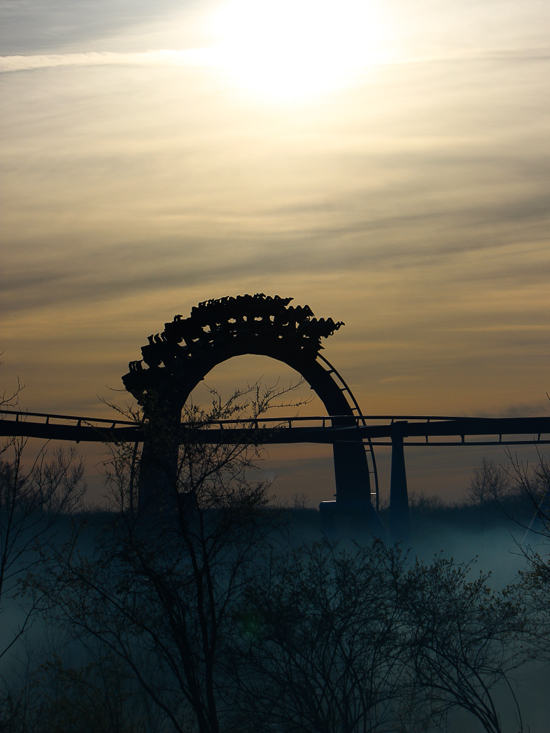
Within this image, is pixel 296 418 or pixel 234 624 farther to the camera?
pixel 296 418

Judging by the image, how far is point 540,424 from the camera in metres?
35.1

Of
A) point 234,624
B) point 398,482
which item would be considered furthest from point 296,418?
point 234,624

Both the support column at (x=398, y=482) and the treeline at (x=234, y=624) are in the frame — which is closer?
the treeline at (x=234, y=624)

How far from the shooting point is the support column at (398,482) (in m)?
33.6

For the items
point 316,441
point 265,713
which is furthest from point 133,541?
point 316,441

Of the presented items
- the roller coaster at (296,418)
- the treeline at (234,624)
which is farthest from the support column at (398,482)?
the treeline at (234,624)

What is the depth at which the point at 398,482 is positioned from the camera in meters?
33.9

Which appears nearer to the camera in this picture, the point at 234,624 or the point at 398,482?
the point at 234,624

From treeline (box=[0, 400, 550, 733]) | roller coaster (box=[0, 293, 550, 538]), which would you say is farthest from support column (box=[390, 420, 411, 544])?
treeline (box=[0, 400, 550, 733])

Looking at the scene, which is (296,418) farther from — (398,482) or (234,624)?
(234,624)

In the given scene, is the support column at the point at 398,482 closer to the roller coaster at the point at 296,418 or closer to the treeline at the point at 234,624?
the roller coaster at the point at 296,418

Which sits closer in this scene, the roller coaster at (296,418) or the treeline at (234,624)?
the treeline at (234,624)

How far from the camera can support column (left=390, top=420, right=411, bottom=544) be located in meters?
33.6

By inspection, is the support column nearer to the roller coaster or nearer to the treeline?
the roller coaster
